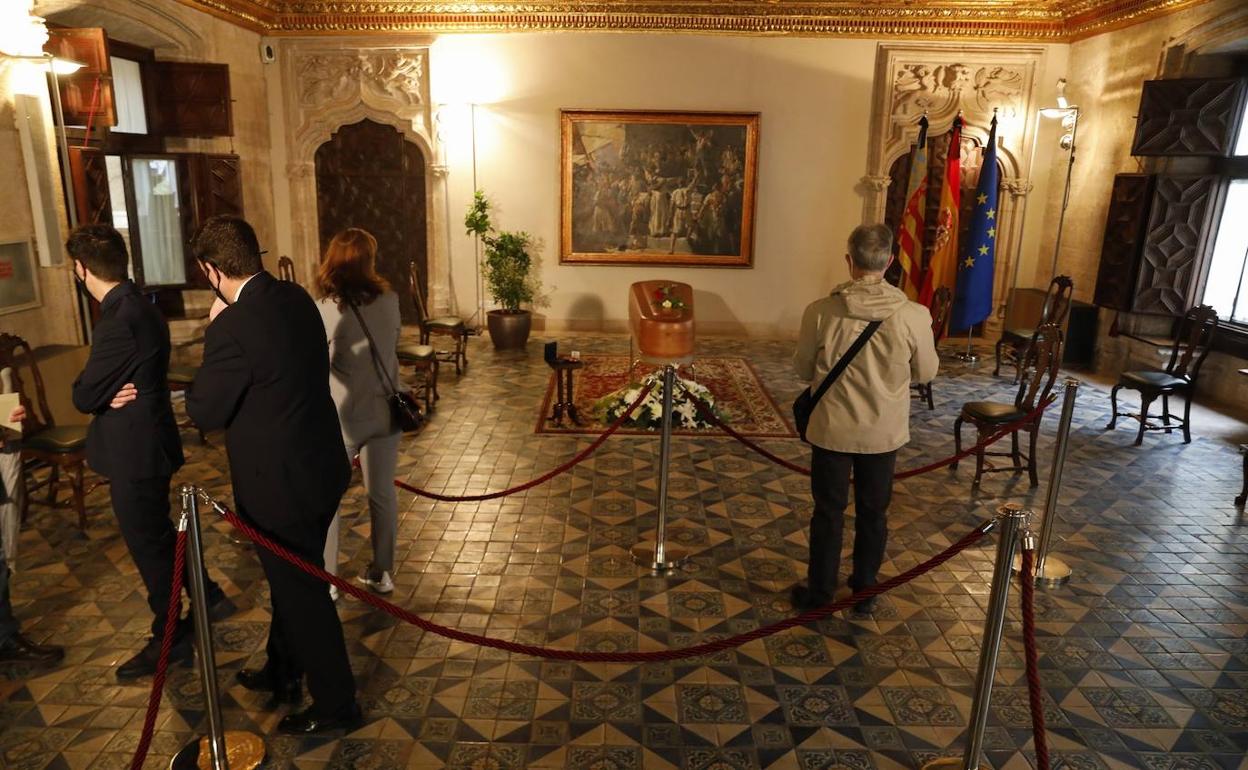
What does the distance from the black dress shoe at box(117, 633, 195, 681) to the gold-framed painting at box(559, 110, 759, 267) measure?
26.3 ft

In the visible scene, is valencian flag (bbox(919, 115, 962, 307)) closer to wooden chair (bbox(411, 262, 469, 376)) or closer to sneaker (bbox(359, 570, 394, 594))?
wooden chair (bbox(411, 262, 469, 376))

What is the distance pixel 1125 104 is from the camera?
9281 mm

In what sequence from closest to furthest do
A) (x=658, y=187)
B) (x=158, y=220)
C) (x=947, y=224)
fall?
(x=158, y=220), (x=947, y=224), (x=658, y=187)

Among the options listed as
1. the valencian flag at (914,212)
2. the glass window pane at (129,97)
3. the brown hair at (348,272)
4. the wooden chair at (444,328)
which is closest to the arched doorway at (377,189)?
the wooden chair at (444,328)

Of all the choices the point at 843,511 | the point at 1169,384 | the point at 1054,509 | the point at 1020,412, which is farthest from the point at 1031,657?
the point at 1169,384

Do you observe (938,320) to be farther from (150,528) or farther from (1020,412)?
(150,528)

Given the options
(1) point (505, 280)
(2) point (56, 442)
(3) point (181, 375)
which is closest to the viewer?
(2) point (56, 442)

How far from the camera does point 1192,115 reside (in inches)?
326

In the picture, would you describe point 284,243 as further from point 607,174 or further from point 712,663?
point 712,663

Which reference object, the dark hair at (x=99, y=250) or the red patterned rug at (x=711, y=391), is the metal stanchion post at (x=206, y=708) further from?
the red patterned rug at (x=711, y=391)

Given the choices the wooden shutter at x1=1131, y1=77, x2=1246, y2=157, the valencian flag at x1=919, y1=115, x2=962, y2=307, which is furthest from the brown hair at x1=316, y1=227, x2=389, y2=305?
the wooden shutter at x1=1131, y1=77, x2=1246, y2=157

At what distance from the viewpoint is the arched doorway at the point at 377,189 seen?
36.0 ft

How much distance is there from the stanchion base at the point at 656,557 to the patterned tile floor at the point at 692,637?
86 mm

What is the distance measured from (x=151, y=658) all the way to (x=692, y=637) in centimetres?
239
